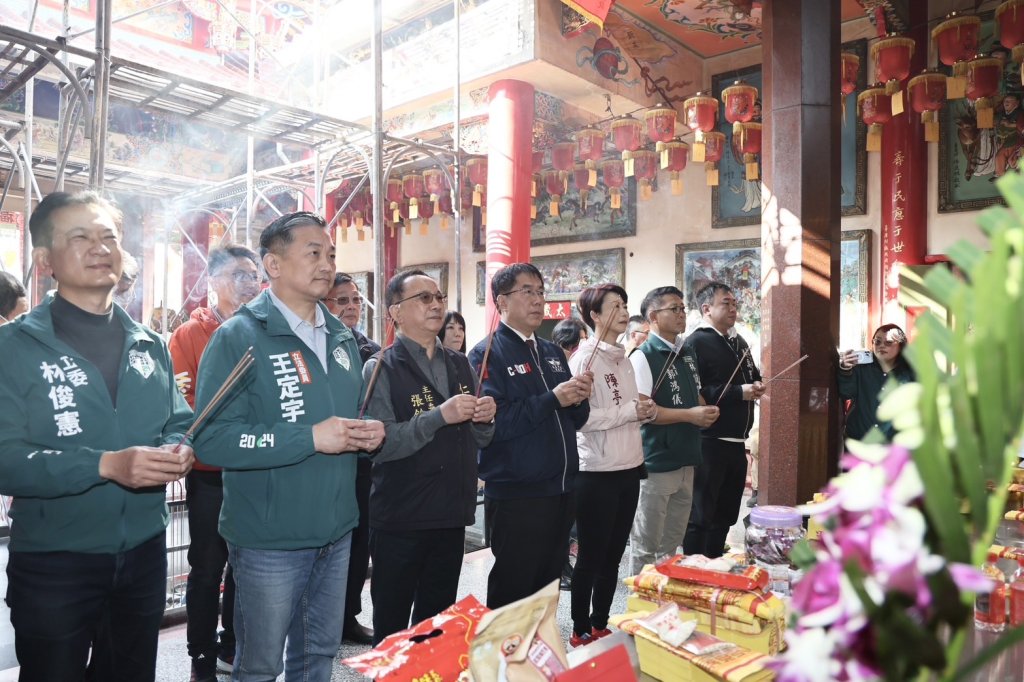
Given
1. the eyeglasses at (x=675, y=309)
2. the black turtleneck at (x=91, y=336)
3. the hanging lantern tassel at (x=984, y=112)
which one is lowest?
the black turtleneck at (x=91, y=336)

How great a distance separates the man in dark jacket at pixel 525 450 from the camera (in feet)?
7.08

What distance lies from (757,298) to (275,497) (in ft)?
21.0

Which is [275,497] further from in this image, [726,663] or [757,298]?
[757,298]

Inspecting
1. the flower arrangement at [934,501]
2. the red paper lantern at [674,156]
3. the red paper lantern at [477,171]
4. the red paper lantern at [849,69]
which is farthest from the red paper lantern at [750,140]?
the flower arrangement at [934,501]

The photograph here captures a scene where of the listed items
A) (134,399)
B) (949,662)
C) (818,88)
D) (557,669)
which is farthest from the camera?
(818,88)

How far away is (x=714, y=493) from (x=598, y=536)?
35.1 inches

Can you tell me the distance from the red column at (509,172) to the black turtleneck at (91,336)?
448 centimetres

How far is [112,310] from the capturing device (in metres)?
1.54

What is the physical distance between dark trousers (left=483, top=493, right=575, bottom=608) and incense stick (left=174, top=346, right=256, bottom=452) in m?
0.99

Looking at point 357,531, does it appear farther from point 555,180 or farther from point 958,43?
point 555,180

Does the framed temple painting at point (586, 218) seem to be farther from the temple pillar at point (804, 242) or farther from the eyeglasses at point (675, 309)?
the eyeglasses at point (675, 309)

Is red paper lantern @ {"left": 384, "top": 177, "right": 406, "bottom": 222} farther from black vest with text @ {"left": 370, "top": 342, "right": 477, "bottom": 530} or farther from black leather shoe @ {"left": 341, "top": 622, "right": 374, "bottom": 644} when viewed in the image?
black vest with text @ {"left": 370, "top": 342, "right": 477, "bottom": 530}

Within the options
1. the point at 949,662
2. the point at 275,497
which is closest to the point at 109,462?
the point at 275,497

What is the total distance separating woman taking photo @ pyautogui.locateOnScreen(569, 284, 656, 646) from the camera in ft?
8.00
